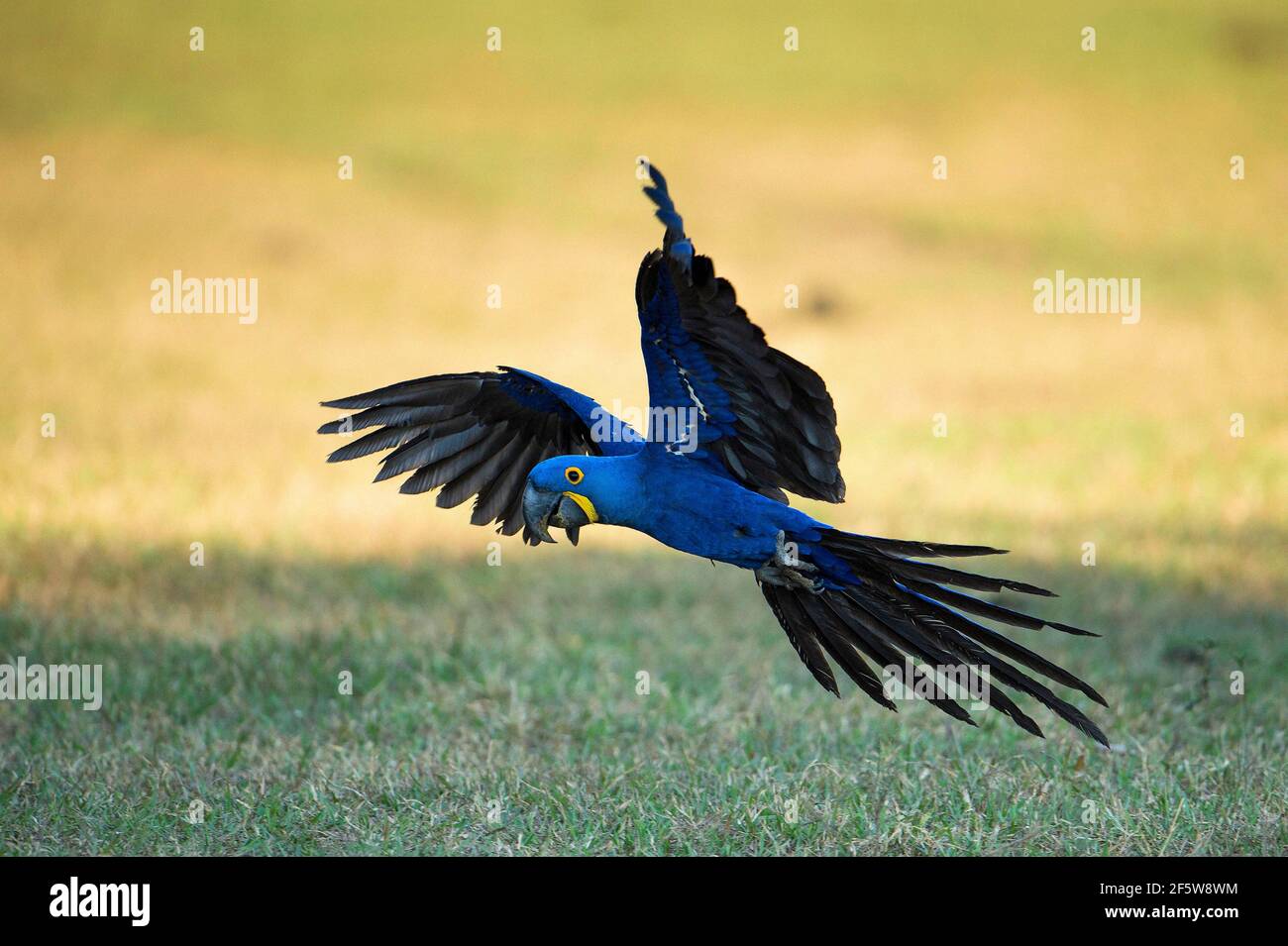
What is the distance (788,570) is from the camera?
4.71 m

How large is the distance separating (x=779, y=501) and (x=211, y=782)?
2.31 metres

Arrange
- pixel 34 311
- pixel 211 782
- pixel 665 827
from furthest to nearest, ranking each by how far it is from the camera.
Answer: pixel 34 311 < pixel 211 782 < pixel 665 827

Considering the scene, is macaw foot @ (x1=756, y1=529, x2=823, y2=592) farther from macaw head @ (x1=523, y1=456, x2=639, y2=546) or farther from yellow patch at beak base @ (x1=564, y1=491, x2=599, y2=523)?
yellow patch at beak base @ (x1=564, y1=491, x2=599, y2=523)

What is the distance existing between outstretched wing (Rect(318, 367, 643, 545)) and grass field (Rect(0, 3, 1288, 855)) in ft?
3.22

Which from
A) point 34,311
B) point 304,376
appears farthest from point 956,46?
point 34,311

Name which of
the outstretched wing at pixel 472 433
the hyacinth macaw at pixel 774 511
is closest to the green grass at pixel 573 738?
the hyacinth macaw at pixel 774 511

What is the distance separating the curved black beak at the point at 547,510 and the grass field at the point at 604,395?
1019mm

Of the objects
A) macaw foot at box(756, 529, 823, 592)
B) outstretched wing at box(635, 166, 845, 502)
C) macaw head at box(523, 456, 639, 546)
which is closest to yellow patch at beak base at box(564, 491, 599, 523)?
macaw head at box(523, 456, 639, 546)

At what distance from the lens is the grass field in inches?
204

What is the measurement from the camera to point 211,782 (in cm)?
520

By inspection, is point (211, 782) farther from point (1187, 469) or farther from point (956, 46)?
point (956, 46)

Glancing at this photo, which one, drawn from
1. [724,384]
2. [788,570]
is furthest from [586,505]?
[788,570]

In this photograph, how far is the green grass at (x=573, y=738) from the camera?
472cm

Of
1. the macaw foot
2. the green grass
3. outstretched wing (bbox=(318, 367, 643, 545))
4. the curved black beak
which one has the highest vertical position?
outstretched wing (bbox=(318, 367, 643, 545))
